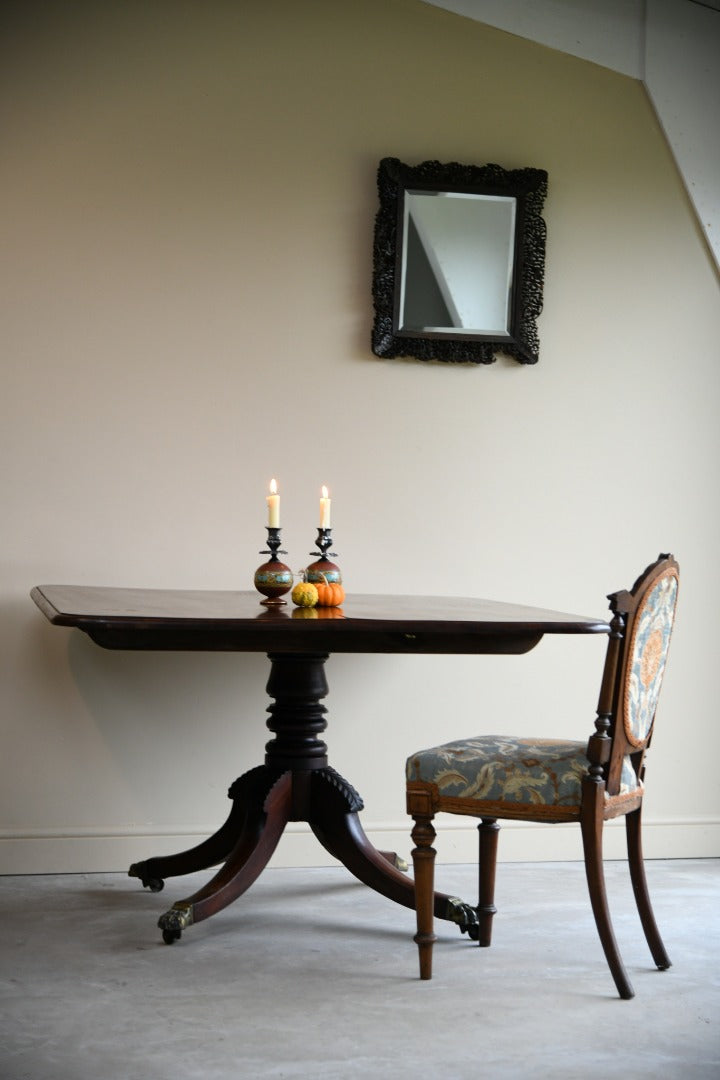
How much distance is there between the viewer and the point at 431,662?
11.9 ft

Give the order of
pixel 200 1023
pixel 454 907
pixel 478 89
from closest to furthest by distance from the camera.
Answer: pixel 200 1023 → pixel 454 907 → pixel 478 89

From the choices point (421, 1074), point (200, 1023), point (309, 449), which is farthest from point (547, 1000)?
point (309, 449)

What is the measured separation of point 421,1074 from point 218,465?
1.92 metres

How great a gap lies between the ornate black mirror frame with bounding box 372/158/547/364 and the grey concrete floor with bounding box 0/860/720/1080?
5.08ft

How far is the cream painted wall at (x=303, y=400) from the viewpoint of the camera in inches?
134

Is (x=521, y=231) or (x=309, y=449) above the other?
(x=521, y=231)

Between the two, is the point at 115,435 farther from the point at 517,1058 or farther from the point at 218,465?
the point at 517,1058

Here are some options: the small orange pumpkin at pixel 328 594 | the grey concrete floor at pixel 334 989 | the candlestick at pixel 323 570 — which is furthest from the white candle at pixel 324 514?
the grey concrete floor at pixel 334 989

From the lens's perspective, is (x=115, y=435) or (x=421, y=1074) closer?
(x=421, y=1074)

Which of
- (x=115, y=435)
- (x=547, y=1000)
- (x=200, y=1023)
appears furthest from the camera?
(x=115, y=435)

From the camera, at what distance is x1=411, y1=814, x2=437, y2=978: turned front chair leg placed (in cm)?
249

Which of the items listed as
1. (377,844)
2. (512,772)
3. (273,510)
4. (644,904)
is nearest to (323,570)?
(273,510)

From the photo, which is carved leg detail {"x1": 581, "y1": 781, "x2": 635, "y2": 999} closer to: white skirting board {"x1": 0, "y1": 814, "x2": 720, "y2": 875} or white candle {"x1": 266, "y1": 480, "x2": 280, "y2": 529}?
white candle {"x1": 266, "y1": 480, "x2": 280, "y2": 529}

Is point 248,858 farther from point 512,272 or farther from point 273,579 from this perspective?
point 512,272
